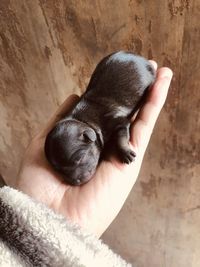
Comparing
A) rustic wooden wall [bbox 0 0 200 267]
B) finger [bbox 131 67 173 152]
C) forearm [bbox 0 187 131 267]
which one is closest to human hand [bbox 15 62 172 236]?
finger [bbox 131 67 173 152]

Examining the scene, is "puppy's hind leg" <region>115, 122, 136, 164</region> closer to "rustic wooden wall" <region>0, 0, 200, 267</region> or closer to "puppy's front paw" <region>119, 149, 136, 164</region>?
"puppy's front paw" <region>119, 149, 136, 164</region>

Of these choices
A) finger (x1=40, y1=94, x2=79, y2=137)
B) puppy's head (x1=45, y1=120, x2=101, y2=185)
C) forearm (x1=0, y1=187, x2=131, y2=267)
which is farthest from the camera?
finger (x1=40, y1=94, x2=79, y2=137)

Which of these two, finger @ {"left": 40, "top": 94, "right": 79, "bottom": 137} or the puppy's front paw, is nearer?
the puppy's front paw

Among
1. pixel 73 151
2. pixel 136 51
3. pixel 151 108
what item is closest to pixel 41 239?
pixel 73 151

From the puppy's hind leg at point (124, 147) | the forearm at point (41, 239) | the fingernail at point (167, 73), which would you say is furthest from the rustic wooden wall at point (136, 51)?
the forearm at point (41, 239)

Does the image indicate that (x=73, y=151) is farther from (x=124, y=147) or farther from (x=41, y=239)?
(x=41, y=239)

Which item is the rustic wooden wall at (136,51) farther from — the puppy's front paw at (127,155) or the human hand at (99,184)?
the puppy's front paw at (127,155)
